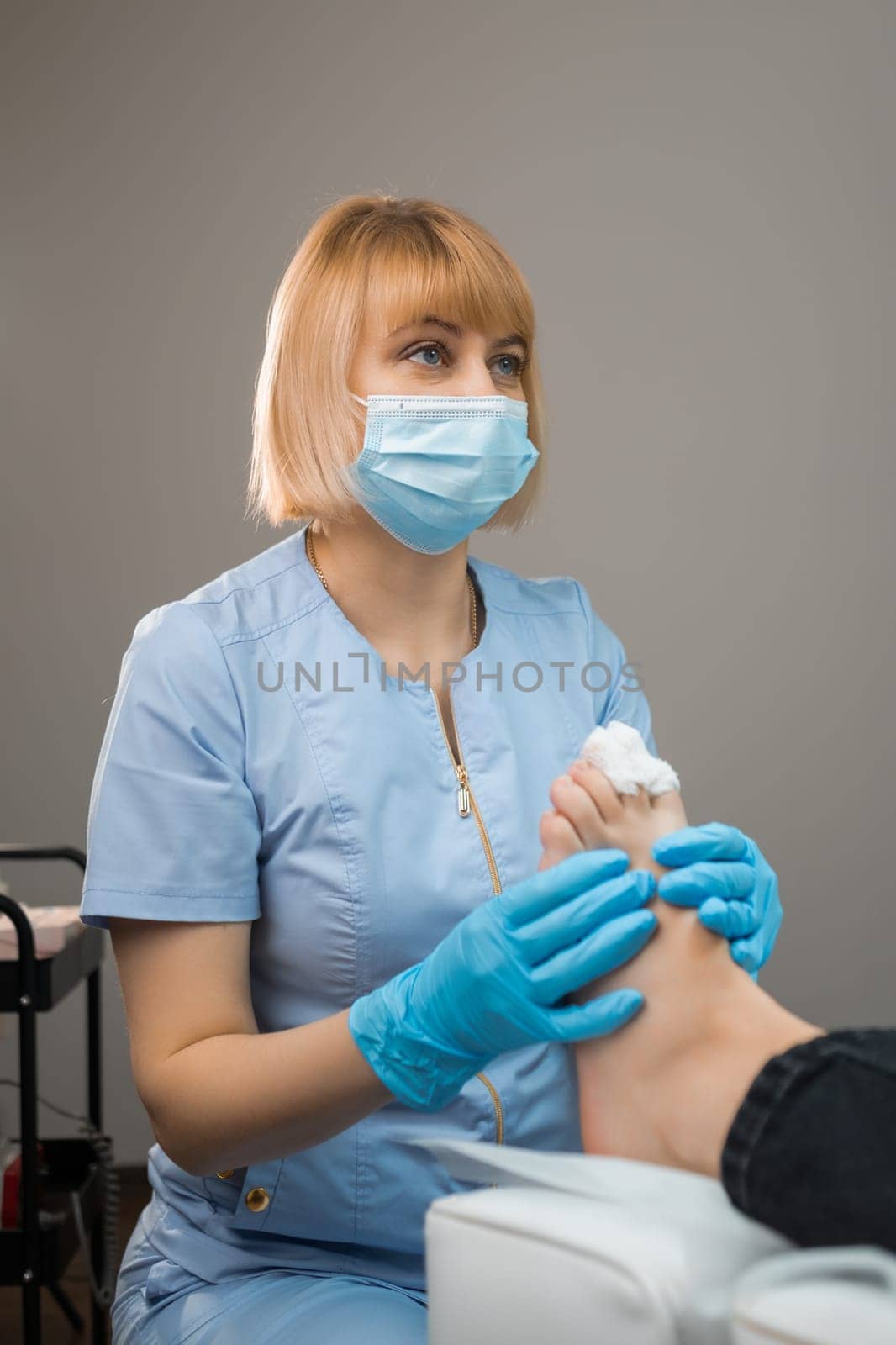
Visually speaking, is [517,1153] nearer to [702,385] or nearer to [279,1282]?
[279,1282]

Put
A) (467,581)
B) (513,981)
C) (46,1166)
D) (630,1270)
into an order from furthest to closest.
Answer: (46,1166) → (467,581) → (513,981) → (630,1270)

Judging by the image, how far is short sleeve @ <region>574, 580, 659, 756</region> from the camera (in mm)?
1357

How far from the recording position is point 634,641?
2.76 m

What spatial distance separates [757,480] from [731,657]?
1.31 feet

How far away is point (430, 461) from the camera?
1183 mm

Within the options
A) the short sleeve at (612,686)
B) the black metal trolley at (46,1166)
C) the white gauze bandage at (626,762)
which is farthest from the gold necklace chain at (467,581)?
the black metal trolley at (46,1166)

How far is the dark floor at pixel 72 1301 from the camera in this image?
204 cm

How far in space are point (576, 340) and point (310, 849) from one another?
6.27ft

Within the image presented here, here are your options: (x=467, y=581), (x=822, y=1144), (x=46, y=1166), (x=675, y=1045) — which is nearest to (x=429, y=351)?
(x=467, y=581)

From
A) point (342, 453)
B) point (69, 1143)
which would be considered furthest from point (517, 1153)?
point (69, 1143)

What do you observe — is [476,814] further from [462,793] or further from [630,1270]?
[630,1270]

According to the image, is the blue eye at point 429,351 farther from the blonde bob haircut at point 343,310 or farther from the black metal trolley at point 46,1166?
the black metal trolley at point 46,1166

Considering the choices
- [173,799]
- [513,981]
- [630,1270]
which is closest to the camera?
[630,1270]

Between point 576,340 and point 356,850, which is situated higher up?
point 576,340
